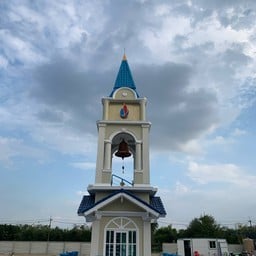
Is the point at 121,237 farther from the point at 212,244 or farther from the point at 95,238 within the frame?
the point at 212,244

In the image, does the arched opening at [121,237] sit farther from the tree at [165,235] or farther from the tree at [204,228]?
the tree at [165,235]

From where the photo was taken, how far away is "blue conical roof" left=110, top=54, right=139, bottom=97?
15023 mm

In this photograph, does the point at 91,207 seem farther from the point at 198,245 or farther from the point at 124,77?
the point at 198,245

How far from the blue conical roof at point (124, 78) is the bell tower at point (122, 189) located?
0.05 metres

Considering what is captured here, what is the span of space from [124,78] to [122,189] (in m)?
5.94

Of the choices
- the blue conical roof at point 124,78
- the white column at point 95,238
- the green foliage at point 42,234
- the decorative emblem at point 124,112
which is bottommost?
the white column at point 95,238

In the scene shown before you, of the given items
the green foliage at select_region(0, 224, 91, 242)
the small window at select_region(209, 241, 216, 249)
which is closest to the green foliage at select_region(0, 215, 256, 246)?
the green foliage at select_region(0, 224, 91, 242)

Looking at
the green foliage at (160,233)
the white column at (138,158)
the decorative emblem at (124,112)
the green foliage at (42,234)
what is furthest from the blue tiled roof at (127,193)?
the green foliage at (42,234)

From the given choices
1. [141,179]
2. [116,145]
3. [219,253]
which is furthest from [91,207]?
[219,253]

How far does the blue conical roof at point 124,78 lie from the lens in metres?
15.0

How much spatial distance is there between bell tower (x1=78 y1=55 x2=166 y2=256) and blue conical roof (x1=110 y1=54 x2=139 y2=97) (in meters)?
0.05

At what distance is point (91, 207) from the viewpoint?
11922 millimetres

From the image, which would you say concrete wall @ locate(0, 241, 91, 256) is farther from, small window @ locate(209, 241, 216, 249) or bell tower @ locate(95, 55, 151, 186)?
bell tower @ locate(95, 55, 151, 186)

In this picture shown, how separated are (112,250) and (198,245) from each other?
2534 centimetres
